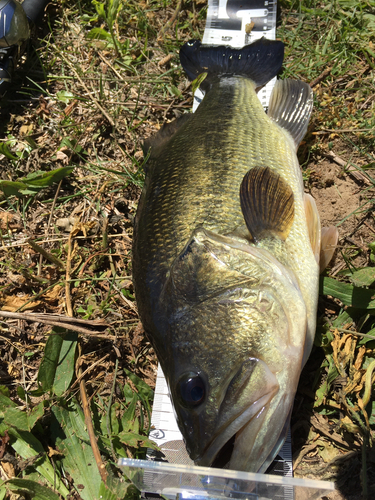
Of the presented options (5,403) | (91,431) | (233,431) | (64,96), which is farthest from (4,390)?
(64,96)

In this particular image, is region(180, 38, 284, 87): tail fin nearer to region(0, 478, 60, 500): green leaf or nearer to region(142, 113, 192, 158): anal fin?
region(142, 113, 192, 158): anal fin

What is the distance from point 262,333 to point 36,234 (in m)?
2.40

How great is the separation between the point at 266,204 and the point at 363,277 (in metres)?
0.89

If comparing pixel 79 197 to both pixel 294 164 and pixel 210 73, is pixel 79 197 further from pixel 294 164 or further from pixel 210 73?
pixel 294 164

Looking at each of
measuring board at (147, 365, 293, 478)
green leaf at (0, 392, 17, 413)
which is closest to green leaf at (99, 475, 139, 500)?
measuring board at (147, 365, 293, 478)

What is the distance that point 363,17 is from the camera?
3.68m

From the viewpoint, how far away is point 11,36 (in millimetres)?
3686

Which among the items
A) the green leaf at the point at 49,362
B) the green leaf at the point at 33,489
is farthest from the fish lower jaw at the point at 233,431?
the green leaf at the point at 49,362

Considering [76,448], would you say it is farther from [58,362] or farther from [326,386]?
[326,386]

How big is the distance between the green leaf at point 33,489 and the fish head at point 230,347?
1246 mm

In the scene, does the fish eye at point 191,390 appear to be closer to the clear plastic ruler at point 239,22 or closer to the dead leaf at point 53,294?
the dead leaf at point 53,294

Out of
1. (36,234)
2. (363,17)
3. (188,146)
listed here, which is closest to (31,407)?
(36,234)

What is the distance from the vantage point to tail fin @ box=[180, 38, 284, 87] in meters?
3.33

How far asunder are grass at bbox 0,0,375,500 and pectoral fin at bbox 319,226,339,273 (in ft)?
0.40
